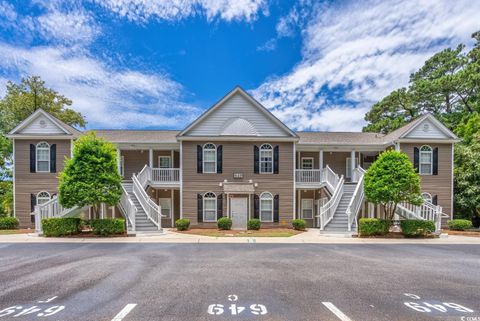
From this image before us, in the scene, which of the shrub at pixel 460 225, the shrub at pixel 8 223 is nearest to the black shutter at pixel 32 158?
the shrub at pixel 8 223

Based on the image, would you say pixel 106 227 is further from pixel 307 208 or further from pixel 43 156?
pixel 307 208

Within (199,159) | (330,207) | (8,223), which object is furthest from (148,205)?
(330,207)

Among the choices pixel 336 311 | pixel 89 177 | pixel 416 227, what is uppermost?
pixel 89 177

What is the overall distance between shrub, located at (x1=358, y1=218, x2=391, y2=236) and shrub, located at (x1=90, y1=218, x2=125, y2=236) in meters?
13.1

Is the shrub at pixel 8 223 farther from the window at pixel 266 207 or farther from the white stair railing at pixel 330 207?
the white stair railing at pixel 330 207

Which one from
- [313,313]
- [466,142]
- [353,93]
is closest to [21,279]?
[313,313]

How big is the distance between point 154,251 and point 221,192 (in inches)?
305

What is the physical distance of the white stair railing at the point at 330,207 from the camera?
596 inches

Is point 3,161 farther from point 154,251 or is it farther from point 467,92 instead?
point 467,92

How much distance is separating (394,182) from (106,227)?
1538cm

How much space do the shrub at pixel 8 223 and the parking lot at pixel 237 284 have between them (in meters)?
7.91

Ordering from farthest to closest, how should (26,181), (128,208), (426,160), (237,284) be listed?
(426,160) < (26,181) < (128,208) < (237,284)

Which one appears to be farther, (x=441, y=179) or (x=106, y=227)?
(x=441, y=179)

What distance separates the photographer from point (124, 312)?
4.88 metres
